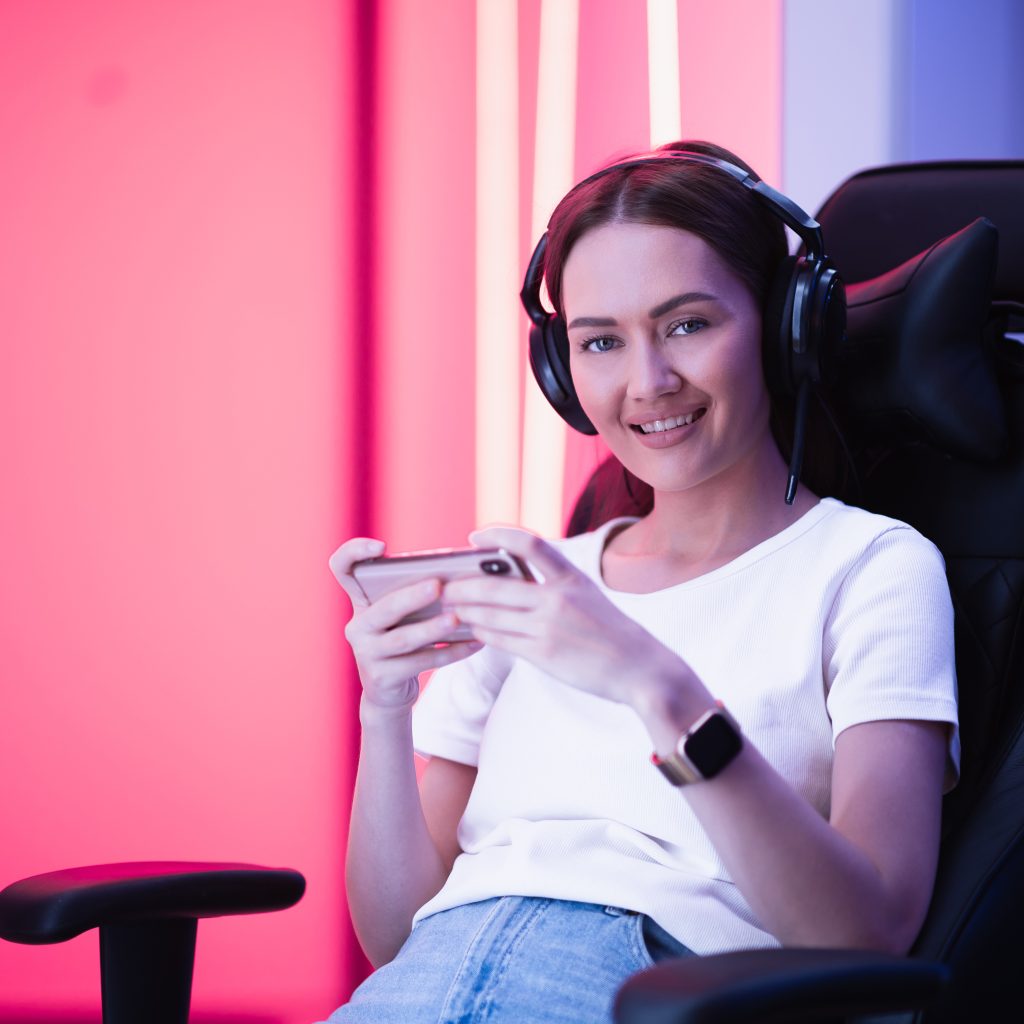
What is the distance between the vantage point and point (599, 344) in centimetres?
121

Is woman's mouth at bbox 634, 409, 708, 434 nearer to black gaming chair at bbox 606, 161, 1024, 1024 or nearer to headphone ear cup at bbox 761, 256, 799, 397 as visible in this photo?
headphone ear cup at bbox 761, 256, 799, 397

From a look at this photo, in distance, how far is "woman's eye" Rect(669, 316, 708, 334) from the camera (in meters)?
1.14

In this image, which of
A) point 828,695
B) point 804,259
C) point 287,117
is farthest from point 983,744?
point 287,117

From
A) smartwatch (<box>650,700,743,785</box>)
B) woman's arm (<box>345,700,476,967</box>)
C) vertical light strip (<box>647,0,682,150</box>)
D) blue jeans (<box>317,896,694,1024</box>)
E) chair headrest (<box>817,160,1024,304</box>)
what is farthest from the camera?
vertical light strip (<box>647,0,682,150</box>)

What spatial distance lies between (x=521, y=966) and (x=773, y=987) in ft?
1.20

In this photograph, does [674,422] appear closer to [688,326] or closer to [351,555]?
[688,326]

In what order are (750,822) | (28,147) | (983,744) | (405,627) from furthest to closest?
(28,147) < (983,744) < (405,627) < (750,822)

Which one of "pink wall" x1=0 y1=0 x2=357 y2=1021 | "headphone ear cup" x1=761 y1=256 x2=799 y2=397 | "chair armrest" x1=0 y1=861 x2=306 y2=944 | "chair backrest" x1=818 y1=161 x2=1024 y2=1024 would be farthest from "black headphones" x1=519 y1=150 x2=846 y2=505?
"pink wall" x1=0 y1=0 x2=357 y2=1021

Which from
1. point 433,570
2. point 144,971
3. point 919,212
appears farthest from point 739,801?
point 919,212

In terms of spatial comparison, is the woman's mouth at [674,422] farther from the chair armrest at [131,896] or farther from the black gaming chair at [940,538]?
the chair armrest at [131,896]

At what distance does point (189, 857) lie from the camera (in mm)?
1902

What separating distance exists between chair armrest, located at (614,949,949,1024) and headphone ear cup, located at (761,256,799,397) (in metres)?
0.60

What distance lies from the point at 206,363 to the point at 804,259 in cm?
112

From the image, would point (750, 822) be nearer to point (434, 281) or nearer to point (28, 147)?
point (434, 281)
